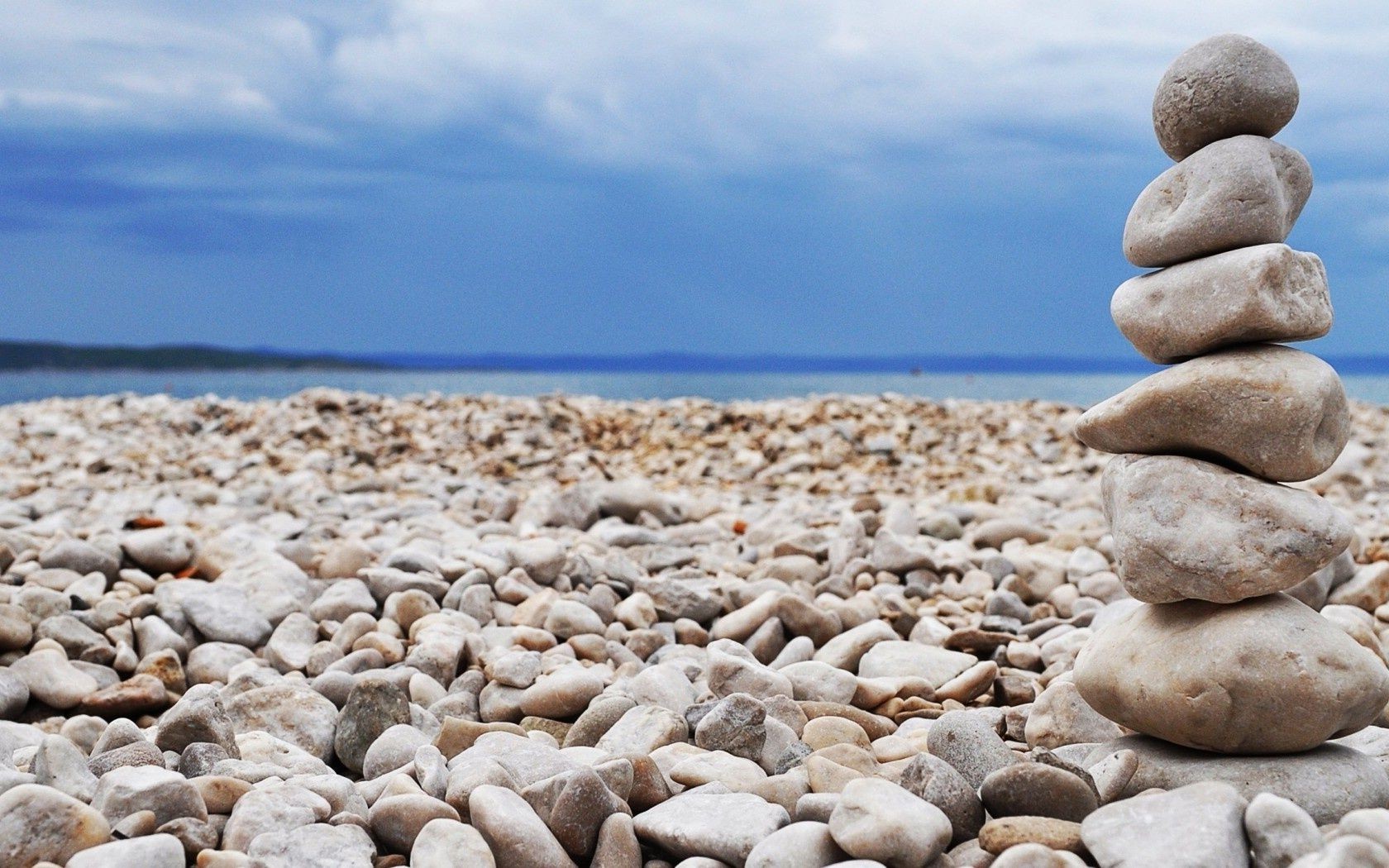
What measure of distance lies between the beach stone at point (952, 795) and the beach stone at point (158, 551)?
15.2ft

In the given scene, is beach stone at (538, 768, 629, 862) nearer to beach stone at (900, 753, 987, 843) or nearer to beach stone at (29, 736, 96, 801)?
beach stone at (900, 753, 987, 843)

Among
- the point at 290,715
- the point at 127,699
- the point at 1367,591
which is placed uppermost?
the point at 1367,591

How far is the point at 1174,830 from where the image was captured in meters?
2.45

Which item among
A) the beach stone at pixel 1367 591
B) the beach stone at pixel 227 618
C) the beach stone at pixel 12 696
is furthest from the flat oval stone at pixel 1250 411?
the beach stone at pixel 12 696

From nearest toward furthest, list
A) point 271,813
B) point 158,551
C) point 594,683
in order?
point 271,813 < point 594,683 < point 158,551

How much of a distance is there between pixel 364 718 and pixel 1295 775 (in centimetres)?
273

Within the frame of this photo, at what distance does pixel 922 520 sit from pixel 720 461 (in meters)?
4.70

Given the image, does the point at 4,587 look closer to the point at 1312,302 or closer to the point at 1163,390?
the point at 1163,390

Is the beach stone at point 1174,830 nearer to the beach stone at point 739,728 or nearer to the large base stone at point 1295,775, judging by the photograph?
the large base stone at point 1295,775

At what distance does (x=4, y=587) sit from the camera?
204 inches

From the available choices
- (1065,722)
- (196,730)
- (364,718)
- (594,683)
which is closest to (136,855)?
(196,730)

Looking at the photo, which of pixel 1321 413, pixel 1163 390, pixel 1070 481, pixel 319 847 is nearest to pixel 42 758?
pixel 319 847

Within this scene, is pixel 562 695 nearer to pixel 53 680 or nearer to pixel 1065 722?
pixel 1065 722

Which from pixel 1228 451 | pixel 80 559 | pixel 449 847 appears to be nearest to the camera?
pixel 449 847
